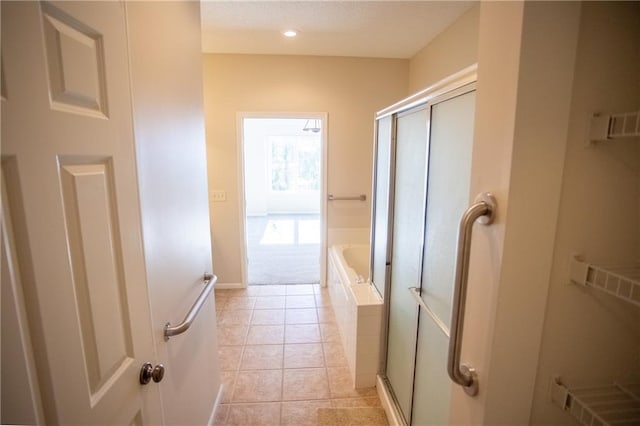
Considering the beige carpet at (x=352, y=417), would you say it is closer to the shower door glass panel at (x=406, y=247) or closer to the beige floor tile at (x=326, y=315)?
the shower door glass panel at (x=406, y=247)

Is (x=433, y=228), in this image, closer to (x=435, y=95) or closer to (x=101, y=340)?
(x=435, y=95)

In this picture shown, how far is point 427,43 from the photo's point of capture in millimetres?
2838

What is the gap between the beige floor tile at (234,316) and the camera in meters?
2.85

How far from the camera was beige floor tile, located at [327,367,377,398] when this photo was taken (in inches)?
78.4

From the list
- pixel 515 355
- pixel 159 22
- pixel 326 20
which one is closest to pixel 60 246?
pixel 159 22

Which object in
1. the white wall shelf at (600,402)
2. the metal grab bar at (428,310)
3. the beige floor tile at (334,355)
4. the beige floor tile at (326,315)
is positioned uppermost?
the white wall shelf at (600,402)

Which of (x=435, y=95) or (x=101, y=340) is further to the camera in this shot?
(x=435, y=95)

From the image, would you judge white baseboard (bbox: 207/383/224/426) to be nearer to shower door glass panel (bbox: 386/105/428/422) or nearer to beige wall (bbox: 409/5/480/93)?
shower door glass panel (bbox: 386/105/428/422)

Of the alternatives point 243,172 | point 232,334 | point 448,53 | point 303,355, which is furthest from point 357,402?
point 448,53

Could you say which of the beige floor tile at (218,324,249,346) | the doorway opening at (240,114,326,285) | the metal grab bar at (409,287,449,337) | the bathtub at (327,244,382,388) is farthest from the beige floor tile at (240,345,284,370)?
the doorway opening at (240,114,326,285)

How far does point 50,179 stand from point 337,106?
306 cm

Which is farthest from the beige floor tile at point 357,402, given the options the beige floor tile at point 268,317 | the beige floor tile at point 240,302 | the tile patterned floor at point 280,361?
the beige floor tile at point 240,302

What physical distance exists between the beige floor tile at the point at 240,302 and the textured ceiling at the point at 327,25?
8.38 feet

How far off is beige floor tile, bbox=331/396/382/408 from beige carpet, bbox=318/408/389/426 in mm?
31
